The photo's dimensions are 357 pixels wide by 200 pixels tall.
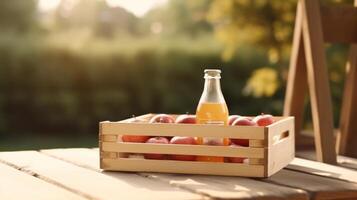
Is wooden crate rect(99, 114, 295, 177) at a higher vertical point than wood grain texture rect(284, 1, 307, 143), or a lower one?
lower

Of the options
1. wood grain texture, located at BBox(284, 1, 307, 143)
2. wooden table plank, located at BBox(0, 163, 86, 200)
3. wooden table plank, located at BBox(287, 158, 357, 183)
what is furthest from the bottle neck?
wood grain texture, located at BBox(284, 1, 307, 143)

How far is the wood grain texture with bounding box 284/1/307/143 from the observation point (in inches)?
113

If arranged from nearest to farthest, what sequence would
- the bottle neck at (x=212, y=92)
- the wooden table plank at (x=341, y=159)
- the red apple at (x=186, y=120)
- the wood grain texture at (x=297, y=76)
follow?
the bottle neck at (x=212, y=92)
the red apple at (x=186, y=120)
the wooden table plank at (x=341, y=159)
the wood grain texture at (x=297, y=76)

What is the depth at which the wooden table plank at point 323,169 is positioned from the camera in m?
2.24

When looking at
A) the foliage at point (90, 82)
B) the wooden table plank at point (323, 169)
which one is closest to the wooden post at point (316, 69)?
the wooden table plank at point (323, 169)

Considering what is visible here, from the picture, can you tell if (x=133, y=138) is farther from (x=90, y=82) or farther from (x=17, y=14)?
(x=17, y=14)

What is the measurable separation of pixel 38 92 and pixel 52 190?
5998 millimetres

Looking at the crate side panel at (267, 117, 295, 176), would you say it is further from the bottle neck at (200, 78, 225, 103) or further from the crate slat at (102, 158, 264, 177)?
the bottle neck at (200, 78, 225, 103)

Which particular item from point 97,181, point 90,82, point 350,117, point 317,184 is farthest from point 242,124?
point 90,82

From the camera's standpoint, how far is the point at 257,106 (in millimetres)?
8125

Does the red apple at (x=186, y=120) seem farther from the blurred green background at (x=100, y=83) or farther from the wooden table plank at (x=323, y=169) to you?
the blurred green background at (x=100, y=83)

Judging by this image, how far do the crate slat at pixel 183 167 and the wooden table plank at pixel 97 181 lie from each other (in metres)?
0.04

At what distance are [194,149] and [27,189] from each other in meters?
0.50

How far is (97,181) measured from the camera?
2027 mm
